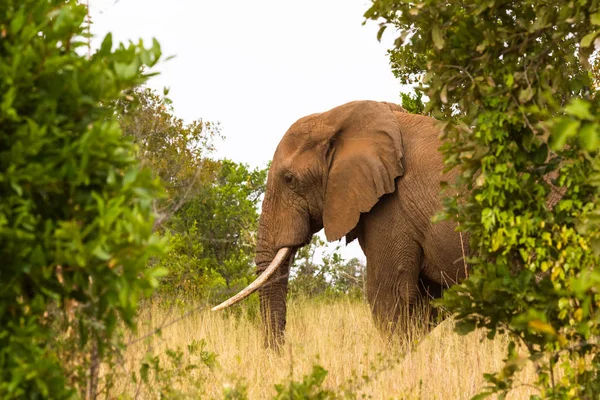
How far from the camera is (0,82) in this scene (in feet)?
10.6

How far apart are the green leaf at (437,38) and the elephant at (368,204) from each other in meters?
4.27

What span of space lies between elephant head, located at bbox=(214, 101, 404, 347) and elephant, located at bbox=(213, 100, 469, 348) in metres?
0.01

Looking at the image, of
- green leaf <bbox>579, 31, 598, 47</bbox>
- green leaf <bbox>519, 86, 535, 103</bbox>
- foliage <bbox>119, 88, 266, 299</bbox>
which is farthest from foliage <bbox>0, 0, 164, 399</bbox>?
foliage <bbox>119, 88, 266, 299</bbox>

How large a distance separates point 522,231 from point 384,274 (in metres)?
4.71

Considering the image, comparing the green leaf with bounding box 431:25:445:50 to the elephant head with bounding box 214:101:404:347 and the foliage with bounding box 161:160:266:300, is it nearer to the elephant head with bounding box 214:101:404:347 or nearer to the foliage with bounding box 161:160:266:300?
the elephant head with bounding box 214:101:404:347

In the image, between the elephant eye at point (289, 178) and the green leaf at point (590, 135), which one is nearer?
the green leaf at point (590, 135)

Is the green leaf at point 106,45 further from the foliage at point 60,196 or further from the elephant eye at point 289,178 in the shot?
the elephant eye at point 289,178

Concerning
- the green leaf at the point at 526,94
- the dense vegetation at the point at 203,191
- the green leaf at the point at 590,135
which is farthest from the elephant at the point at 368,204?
the green leaf at the point at 590,135

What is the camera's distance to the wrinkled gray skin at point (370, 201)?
9070 millimetres

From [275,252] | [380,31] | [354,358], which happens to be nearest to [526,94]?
[380,31]

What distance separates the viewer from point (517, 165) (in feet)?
15.2

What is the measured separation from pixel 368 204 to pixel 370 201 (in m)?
0.04

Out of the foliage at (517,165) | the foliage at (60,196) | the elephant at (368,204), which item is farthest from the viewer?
the elephant at (368,204)

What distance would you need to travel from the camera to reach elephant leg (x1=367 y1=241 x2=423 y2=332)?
907cm
